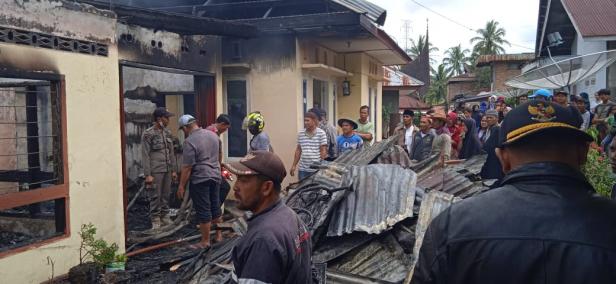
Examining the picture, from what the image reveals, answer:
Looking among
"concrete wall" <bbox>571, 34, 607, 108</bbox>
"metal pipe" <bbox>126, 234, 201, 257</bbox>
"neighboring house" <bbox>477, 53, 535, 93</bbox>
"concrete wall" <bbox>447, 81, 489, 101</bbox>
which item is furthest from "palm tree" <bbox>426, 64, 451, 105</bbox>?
"metal pipe" <bbox>126, 234, 201, 257</bbox>

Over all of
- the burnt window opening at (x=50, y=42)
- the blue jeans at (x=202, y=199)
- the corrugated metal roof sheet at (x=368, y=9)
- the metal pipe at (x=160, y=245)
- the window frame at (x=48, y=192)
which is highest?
the corrugated metal roof sheet at (x=368, y=9)

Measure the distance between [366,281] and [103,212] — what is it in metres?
3.26

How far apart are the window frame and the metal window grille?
0.04 meters

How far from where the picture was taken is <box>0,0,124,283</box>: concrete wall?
4.69 m

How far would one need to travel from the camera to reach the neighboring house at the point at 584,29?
11.8 m

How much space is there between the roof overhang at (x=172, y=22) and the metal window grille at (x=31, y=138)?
3.88 feet

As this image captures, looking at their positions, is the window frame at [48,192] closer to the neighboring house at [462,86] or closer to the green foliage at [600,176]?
the green foliage at [600,176]

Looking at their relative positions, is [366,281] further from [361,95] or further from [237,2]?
[361,95]

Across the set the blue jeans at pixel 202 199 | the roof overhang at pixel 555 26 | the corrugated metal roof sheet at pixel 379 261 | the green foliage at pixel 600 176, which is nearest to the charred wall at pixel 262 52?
the blue jeans at pixel 202 199

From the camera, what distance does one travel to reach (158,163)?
24.8 feet

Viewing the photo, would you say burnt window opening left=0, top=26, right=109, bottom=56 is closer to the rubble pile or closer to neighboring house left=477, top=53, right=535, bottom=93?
the rubble pile

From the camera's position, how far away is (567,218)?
4.55ft

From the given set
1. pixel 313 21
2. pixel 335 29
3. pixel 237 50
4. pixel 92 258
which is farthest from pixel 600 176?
pixel 237 50

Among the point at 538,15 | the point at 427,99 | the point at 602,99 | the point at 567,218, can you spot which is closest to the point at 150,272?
the point at 567,218
